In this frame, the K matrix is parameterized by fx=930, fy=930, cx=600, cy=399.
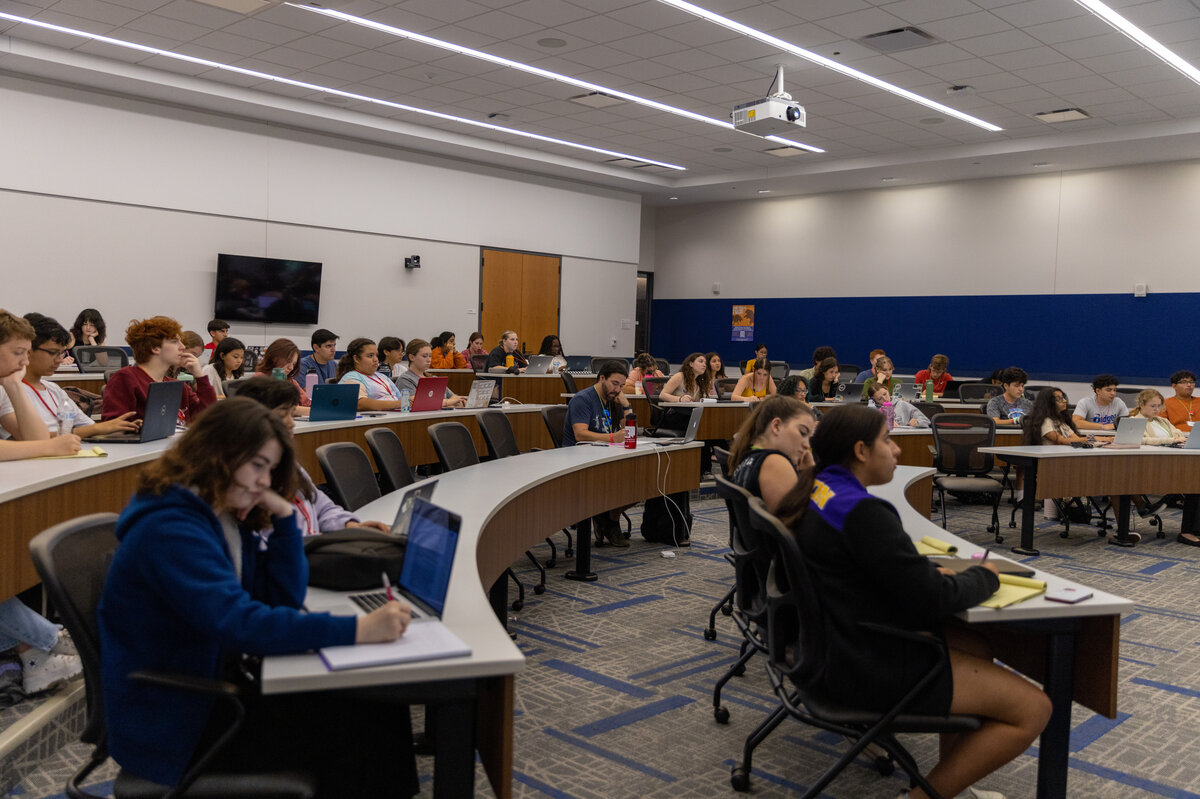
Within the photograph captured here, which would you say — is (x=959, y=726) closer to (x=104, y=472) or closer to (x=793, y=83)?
(x=104, y=472)

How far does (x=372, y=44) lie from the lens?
345 inches

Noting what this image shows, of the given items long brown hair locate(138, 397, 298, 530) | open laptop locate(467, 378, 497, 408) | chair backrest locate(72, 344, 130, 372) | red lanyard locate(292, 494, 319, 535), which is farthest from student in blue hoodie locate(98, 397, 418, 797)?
chair backrest locate(72, 344, 130, 372)

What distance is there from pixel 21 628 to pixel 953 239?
13.7 meters

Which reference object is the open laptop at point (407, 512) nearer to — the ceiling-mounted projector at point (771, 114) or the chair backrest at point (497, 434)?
the chair backrest at point (497, 434)

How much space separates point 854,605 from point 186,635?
1.65 m

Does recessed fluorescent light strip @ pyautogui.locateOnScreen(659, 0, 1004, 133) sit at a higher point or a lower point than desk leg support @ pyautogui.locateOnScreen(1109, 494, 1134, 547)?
higher

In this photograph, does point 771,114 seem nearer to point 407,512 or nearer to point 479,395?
point 479,395

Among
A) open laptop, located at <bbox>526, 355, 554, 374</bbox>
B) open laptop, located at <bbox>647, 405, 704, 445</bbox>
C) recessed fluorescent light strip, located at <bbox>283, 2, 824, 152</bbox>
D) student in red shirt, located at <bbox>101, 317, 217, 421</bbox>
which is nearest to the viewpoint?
student in red shirt, located at <bbox>101, 317, 217, 421</bbox>

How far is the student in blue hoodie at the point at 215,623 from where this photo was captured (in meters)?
1.79

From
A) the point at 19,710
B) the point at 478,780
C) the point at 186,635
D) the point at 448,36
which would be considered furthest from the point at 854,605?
the point at 448,36

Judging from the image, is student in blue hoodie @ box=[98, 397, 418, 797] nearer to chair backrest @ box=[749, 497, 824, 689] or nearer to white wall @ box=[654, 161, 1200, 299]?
chair backrest @ box=[749, 497, 824, 689]

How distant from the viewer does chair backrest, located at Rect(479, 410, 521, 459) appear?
549 centimetres

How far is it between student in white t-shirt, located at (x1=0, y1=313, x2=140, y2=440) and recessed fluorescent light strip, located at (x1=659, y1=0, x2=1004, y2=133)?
207 inches

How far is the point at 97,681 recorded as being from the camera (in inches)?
78.9
